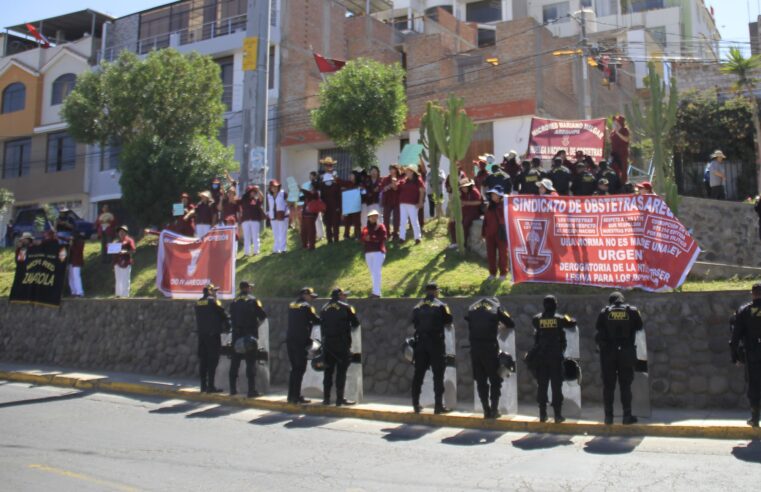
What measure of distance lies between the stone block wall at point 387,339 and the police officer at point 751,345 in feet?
4.47

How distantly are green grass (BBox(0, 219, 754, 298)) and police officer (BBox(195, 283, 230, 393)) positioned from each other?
96.5 inches

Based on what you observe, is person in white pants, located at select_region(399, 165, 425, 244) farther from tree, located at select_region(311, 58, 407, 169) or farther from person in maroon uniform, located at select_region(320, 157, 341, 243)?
tree, located at select_region(311, 58, 407, 169)

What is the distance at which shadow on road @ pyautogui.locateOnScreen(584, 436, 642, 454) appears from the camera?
812cm

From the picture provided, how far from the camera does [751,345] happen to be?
8.70 m

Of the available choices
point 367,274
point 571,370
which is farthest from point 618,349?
point 367,274

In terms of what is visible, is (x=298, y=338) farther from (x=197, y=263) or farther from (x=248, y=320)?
(x=197, y=263)

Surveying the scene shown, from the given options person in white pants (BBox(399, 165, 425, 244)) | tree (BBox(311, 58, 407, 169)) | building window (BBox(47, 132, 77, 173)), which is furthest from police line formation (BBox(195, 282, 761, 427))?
building window (BBox(47, 132, 77, 173))

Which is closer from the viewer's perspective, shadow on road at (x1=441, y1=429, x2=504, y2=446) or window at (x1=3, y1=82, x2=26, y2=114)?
shadow on road at (x1=441, y1=429, x2=504, y2=446)

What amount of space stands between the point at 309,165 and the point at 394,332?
66.7ft

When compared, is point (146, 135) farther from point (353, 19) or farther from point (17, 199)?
point (17, 199)

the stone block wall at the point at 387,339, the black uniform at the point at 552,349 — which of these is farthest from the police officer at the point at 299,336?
the black uniform at the point at 552,349

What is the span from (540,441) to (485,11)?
44.6 m

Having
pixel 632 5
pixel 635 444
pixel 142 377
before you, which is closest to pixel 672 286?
pixel 635 444

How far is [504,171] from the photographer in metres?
15.7
